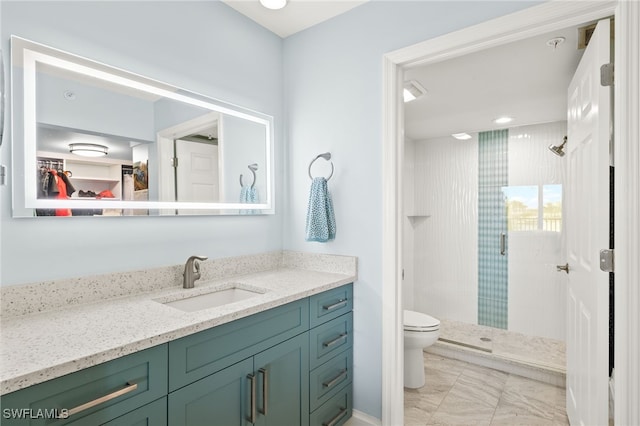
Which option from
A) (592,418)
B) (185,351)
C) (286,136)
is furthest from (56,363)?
(592,418)

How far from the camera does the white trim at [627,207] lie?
130 cm

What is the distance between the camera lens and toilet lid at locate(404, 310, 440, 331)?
2.52 metres

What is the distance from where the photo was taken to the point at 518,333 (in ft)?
11.9

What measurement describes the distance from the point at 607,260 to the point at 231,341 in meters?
1.54

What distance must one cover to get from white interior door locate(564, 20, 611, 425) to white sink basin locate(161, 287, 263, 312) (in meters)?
1.54

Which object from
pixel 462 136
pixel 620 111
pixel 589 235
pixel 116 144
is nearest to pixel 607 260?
pixel 589 235

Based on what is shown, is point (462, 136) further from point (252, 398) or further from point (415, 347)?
A: point (252, 398)

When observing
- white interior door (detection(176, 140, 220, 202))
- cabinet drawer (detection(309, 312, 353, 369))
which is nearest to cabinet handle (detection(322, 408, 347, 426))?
cabinet drawer (detection(309, 312, 353, 369))

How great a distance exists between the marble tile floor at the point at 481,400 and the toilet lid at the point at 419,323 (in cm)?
44

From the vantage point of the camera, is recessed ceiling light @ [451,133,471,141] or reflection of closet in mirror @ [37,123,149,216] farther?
recessed ceiling light @ [451,133,471,141]

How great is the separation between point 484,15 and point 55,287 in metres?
2.19

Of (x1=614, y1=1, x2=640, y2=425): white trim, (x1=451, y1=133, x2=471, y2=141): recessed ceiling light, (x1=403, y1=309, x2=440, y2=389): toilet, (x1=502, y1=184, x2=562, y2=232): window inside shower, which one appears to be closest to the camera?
(x1=614, y1=1, x2=640, y2=425): white trim

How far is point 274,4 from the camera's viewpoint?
200 centimetres

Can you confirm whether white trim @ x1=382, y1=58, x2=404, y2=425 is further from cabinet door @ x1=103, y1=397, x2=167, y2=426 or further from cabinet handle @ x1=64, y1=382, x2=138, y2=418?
cabinet handle @ x1=64, y1=382, x2=138, y2=418
